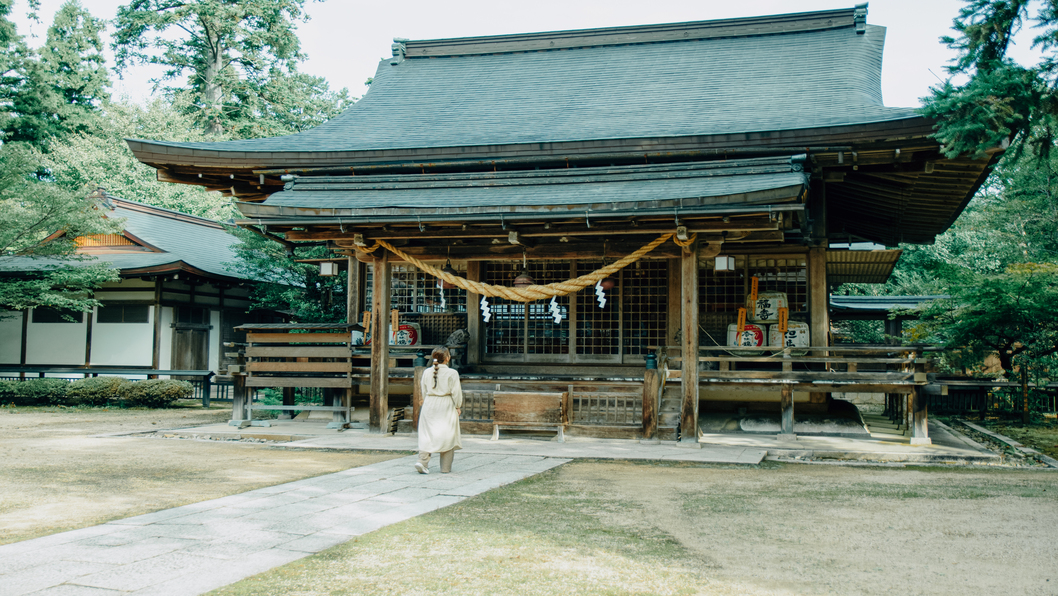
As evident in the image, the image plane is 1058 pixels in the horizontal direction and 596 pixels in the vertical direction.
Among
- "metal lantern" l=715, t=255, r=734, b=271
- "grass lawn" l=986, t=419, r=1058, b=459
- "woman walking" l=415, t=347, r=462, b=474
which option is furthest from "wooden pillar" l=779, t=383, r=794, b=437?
"woman walking" l=415, t=347, r=462, b=474

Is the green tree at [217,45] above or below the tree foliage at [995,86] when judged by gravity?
above

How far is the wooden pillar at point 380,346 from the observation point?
36.7 ft

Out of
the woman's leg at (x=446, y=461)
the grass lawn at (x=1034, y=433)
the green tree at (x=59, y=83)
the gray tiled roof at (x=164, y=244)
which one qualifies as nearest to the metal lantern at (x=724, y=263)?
the grass lawn at (x=1034, y=433)

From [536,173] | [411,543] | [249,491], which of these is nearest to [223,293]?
[536,173]

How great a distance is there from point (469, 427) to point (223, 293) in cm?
1363

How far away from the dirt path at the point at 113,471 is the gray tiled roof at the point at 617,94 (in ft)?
16.6

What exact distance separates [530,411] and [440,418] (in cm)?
283

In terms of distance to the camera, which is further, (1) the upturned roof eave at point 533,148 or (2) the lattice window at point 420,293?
(2) the lattice window at point 420,293

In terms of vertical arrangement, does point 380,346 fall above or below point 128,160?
below

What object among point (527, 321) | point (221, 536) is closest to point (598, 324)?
point (527, 321)

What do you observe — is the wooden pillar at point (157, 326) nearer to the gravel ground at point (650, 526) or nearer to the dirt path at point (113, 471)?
the dirt path at point (113, 471)

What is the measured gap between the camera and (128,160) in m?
30.2

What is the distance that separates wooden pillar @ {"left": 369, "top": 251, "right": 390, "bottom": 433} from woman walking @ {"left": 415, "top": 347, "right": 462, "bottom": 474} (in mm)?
3369

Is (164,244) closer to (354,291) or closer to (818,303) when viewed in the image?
(354,291)
